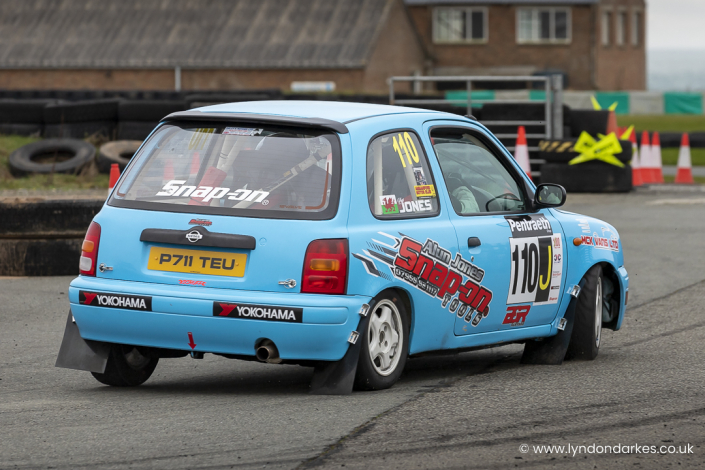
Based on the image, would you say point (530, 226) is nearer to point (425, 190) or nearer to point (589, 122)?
point (425, 190)

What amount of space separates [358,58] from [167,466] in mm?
48803

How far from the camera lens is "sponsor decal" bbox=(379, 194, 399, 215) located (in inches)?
239

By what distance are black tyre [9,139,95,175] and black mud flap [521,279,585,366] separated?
38.8 feet

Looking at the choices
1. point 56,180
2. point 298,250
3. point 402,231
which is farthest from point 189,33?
point 298,250

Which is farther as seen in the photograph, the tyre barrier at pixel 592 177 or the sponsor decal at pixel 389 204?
the tyre barrier at pixel 592 177

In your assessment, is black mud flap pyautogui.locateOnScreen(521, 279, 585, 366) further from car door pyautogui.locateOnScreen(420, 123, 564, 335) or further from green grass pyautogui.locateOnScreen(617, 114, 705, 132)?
green grass pyautogui.locateOnScreen(617, 114, 705, 132)

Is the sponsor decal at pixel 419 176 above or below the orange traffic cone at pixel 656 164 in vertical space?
above

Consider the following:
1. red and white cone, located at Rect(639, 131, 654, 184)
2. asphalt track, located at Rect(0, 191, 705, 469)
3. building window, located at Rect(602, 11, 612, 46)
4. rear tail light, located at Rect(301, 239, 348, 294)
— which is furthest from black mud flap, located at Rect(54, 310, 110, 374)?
building window, located at Rect(602, 11, 612, 46)

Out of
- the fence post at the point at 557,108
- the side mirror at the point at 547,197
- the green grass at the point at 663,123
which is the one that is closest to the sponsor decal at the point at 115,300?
the side mirror at the point at 547,197

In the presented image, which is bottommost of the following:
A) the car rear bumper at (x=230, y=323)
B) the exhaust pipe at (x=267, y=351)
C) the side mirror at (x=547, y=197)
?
the exhaust pipe at (x=267, y=351)

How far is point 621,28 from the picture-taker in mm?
66000

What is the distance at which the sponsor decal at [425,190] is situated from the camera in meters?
6.33

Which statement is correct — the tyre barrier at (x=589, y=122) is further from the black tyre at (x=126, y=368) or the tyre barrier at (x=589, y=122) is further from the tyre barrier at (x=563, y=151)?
the black tyre at (x=126, y=368)

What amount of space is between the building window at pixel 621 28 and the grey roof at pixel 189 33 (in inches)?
683
